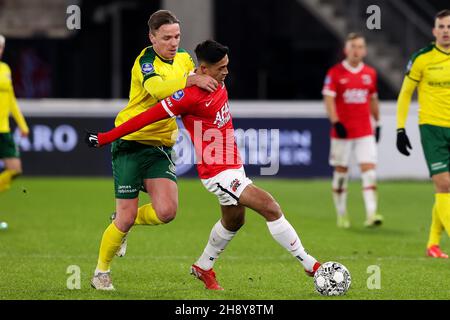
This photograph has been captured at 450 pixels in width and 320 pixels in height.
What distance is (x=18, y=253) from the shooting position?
10.7m

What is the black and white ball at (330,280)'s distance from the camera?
26.2 feet

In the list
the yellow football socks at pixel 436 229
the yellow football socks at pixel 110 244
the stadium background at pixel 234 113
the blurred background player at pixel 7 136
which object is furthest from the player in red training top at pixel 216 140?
the blurred background player at pixel 7 136

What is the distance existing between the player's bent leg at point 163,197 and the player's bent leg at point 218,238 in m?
0.37

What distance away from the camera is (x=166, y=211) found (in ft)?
27.9

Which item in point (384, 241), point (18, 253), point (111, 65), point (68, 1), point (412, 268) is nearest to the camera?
point (412, 268)

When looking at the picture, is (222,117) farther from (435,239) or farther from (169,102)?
(435,239)

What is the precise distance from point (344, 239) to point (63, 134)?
8435 millimetres

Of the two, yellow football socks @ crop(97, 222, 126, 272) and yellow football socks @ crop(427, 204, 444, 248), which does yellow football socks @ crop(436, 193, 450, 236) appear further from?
yellow football socks @ crop(97, 222, 126, 272)

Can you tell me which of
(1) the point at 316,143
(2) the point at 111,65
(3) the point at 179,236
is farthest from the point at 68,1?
(3) the point at 179,236

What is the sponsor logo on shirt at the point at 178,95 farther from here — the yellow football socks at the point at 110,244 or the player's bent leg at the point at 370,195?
the player's bent leg at the point at 370,195

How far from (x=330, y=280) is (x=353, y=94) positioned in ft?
19.5

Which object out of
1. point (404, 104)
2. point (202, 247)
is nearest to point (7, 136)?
point (202, 247)

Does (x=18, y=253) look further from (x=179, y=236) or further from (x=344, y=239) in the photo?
(x=344, y=239)
